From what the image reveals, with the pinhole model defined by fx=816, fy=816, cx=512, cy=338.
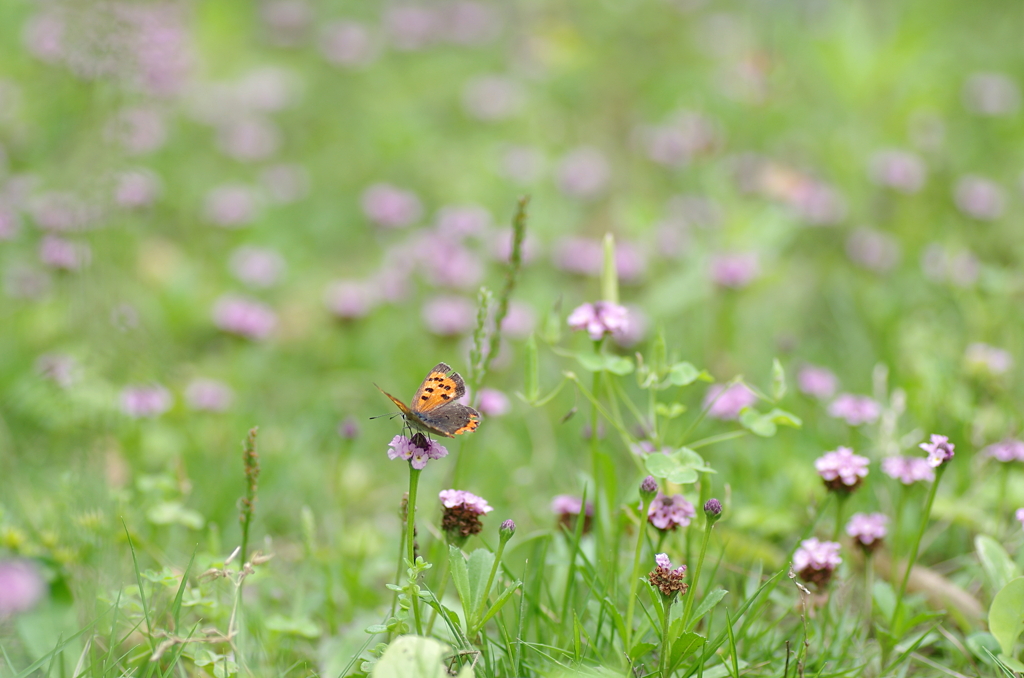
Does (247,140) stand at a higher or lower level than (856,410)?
higher

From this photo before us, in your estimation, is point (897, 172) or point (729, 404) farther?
point (897, 172)

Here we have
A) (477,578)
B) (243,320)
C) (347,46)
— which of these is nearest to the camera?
(477,578)

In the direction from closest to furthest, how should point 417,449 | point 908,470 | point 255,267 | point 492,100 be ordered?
point 417,449 < point 908,470 < point 255,267 < point 492,100

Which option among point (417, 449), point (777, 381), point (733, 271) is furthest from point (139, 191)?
point (777, 381)

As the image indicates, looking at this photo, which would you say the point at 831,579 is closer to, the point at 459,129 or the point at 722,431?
the point at 722,431

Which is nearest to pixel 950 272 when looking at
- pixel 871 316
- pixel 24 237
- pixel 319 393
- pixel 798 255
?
pixel 871 316

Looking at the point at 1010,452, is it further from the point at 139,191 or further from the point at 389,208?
the point at 139,191

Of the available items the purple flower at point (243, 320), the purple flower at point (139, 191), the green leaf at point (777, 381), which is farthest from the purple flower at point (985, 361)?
the purple flower at point (139, 191)
